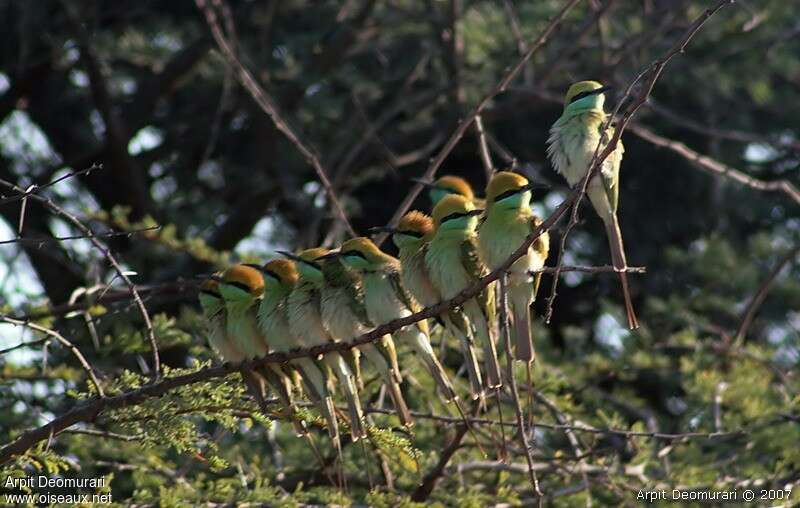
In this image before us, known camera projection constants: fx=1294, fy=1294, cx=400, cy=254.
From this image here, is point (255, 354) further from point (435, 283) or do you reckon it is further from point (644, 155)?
point (644, 155)

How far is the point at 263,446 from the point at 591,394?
51.4 inches

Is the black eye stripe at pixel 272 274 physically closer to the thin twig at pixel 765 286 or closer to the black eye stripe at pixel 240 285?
the black eye stripe at pixel 240 285

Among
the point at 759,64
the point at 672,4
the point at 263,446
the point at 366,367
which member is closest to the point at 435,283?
the point at 366,367

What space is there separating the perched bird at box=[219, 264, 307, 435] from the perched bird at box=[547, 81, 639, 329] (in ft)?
2.89

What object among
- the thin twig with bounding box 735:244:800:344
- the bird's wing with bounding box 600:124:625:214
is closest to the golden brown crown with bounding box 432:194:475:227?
the bird's wing with bounding box 600:124:625:214

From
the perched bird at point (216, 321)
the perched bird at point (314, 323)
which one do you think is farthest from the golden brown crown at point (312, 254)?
the perched bird at point (216, 321)

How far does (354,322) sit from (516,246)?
47 cm

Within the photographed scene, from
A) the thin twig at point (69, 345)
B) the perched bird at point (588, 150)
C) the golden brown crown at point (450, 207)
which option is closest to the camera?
the thin twig at point (69, 345)

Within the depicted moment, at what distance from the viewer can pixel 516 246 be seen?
3.18m

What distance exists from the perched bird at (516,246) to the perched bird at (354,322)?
322 mm

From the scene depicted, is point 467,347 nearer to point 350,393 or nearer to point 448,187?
point 350,393

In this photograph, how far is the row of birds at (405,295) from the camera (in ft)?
10.5

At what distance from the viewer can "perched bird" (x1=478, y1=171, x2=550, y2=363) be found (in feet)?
10.4

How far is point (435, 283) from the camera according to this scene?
127 inches
